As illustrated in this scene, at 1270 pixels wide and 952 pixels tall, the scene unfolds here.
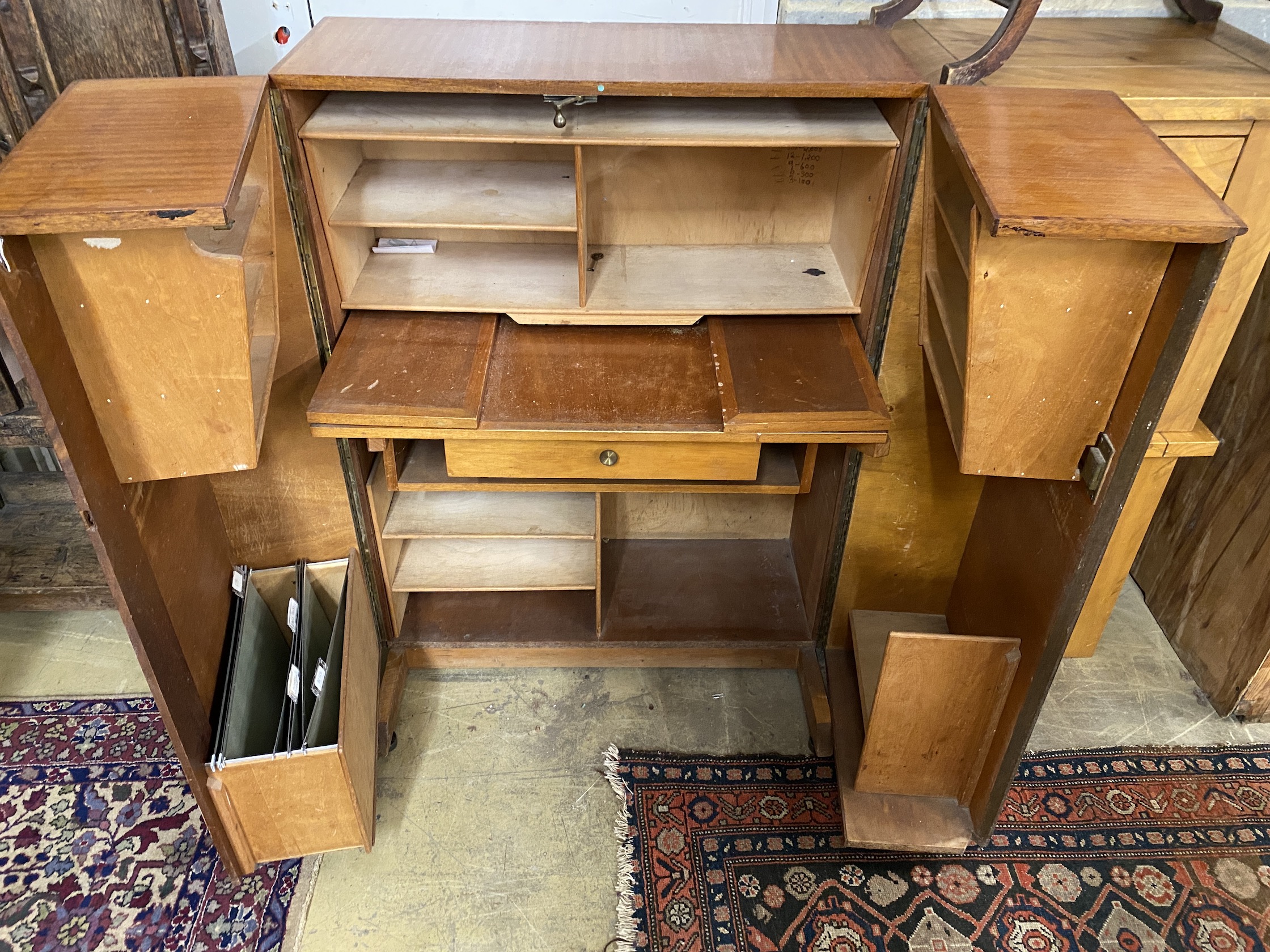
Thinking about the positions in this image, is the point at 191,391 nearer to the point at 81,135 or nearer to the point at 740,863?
the point at 81,135

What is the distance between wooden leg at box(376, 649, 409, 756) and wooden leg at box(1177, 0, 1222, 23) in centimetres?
228

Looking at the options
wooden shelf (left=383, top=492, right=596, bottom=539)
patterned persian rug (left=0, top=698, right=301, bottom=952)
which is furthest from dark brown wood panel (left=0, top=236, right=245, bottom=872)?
wooden shelf (left=383, top=492, right=596, bottom=539)

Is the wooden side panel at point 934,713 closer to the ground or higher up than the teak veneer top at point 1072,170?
closer to the ground

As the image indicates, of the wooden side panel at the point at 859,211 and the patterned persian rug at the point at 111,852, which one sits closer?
the wooden side panel at the point at 859,211

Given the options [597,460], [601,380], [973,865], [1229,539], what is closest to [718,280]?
[601,380]

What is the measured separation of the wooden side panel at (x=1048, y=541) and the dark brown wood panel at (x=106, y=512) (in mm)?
1481

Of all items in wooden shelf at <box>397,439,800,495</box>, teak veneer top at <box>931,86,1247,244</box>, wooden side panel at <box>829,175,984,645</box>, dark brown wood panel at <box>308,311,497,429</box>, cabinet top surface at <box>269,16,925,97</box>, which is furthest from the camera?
wooden shelf at <box>397,439,800,495</box>

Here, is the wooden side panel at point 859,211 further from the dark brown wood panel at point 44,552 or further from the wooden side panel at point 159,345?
the dark brown wood panel at point 44,552

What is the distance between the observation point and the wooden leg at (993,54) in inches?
59.7

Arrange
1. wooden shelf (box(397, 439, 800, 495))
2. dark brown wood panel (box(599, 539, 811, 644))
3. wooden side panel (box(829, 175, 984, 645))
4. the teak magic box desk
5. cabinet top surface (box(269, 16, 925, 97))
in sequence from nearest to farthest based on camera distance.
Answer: the teak magic box desk → cabinet top surface (box(269, 16, 925, 97)) → wooden side panel (box(829, 175, 984, 645)) → wooden shelf (box(397, 439, 800, 495)) → dark brown wood panel (box(599, 539, 811, 644))

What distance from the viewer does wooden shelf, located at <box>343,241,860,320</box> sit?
1783 mm

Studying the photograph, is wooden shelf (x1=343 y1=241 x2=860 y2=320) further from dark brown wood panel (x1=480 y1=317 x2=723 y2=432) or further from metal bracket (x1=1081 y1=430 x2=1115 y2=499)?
metal bracket (x1=1081 y1=430 x2=1115 y2=499)

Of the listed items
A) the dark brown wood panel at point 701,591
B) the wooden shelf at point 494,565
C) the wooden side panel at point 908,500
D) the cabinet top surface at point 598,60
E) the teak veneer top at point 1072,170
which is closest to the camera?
the teak veneer top at point 1072,170

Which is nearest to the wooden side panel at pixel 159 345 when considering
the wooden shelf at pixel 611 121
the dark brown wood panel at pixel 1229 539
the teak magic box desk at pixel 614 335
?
the teak magic box desk at pixel 614 335
